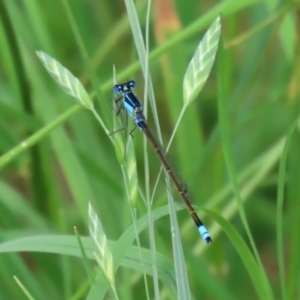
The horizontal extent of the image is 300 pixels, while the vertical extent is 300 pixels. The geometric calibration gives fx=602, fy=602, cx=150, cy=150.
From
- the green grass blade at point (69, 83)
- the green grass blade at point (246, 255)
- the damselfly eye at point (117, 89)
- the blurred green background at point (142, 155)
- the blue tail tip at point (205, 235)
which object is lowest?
the green grass blade at point (246, 255)

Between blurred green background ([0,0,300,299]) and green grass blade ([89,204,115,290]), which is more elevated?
blurred green background ([0,0,300,299])

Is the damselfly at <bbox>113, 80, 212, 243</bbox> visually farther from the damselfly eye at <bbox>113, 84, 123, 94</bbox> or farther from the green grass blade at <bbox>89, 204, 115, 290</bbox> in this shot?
the green grass blade at <bbox>89, 204, 115, 290</bbox>

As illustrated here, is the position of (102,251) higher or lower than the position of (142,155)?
lower

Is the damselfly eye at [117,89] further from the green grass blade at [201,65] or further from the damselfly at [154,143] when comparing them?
the green grass blade at [201,65]

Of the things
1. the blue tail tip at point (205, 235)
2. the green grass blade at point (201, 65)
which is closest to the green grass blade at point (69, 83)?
the green grass blade at point (201, 65)

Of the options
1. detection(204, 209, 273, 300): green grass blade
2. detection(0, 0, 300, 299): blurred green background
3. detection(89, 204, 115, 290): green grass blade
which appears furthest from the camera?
detection(0, 0, 300, 299): blurred green background

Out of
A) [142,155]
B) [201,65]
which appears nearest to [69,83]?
[201,65]

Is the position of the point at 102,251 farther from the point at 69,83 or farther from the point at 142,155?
the point at 142,155

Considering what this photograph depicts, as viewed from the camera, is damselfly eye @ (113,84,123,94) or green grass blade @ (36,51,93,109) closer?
green grass blade @ (36,51,93,109)

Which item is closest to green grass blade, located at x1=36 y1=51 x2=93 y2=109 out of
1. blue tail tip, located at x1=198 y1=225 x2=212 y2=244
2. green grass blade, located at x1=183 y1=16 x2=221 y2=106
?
green grass blade, located at x1=183 y1=16 x2=221 y2=106

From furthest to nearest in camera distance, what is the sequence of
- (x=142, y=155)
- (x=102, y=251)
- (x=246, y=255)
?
(x=142, y=155)
(x=246, y=255)
(x=102, y=251)
